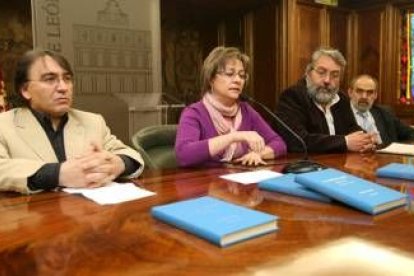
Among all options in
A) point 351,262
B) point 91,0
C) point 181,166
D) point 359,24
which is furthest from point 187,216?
point 359,24

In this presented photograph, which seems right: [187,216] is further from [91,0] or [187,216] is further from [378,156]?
[91,0]

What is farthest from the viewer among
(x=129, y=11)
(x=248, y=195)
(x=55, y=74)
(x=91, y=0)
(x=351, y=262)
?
(x=129, y=11)

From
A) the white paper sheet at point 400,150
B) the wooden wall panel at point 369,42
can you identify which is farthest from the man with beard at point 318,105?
the wooden wall panel at point 369,42

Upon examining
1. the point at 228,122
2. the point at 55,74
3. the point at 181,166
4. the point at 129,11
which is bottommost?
the point at 181,166

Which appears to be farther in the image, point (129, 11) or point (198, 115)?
point (129, 11)

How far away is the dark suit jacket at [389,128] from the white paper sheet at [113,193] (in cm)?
257

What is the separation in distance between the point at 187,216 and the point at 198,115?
3.80 ft

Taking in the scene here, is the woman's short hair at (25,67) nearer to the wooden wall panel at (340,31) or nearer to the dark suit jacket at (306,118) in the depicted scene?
the dark suit jacket at (306,118)

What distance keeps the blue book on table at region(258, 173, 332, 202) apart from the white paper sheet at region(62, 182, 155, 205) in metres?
0.33

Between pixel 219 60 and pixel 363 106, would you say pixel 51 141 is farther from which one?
pixel 363 106

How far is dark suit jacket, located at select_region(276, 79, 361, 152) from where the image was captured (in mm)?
2375

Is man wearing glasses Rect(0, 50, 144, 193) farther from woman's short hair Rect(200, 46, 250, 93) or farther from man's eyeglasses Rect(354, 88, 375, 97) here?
man's eyeglasses Rect(354, 88, 375, 97)

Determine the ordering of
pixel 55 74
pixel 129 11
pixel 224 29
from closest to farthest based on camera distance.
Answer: pixel 55 74, pixel 129 11, pixel 224 29

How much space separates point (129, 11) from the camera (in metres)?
3.23
